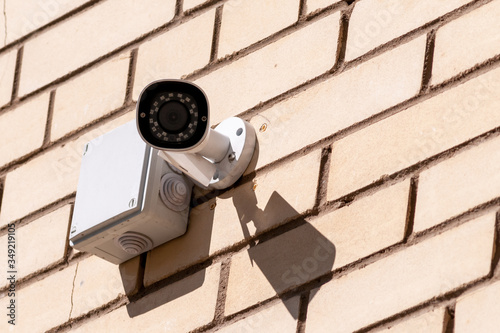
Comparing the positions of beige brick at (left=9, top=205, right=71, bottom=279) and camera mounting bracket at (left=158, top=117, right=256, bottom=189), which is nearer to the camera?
camera mounting bracket at (left=158, top=117, right=256, bottom=189)

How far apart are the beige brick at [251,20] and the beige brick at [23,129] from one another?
0.62 meters

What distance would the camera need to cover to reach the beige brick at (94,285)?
3.05 metres

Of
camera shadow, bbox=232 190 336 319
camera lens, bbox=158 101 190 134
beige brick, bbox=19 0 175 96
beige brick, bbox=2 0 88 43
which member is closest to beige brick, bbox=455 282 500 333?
camera shadow, bbox=232 190 336 319

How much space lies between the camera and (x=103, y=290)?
3.07m

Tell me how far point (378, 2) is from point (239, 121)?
423 mm

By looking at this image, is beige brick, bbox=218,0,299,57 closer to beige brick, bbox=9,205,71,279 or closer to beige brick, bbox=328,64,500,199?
beige brick, bbox=328,64,500,199

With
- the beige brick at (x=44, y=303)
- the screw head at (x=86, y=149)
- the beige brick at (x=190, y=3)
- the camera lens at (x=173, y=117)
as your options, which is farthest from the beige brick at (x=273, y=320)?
the beige brick at (x=190, y=3)

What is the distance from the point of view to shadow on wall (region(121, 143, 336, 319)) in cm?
272

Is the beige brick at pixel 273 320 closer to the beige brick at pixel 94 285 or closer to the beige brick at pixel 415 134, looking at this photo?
the beige brick at pixel 415 134

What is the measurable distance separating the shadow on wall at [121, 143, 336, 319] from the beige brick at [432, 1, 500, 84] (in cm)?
44

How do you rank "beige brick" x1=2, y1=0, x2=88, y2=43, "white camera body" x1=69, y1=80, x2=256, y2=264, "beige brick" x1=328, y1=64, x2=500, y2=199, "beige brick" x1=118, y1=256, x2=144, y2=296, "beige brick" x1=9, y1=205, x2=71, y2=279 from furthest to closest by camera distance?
"beige brick" x1=2, y1=0, x2=88, y2=43
"beige brick" x1=9, y1=205, x2=71, y2=279
"beige brick" x1=118, y1=256, x2=144, y2=296
"white camera body" x1=69, y1=80, x2=256, y2=264
"beige brick" x1=328, y1=64, x2=500, y2=199

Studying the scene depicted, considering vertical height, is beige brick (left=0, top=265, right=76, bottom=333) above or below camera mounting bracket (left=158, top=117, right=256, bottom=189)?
above

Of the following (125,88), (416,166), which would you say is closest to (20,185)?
(125,88)

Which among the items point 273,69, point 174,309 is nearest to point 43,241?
point 174,309
